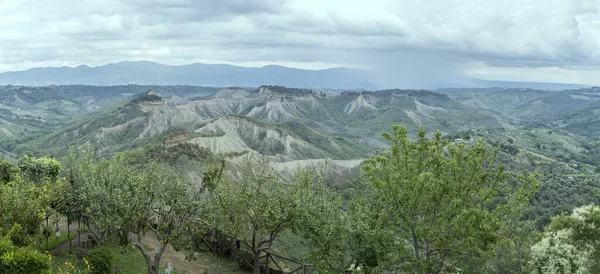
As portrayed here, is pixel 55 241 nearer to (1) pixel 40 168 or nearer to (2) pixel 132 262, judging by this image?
(2) pixel 132 262

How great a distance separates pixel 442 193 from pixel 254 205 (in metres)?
10.6

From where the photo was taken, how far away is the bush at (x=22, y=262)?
51.8 feet

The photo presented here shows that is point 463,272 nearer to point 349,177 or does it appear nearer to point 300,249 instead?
point 300,249

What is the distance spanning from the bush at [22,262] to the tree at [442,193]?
14.6 metres

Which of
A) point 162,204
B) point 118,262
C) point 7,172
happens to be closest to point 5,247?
point 162,204

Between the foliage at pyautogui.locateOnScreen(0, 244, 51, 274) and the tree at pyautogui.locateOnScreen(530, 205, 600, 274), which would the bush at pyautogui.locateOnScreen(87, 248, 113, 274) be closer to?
the foliage at pyautogui.locateOnScreen(0, 244, 51, 274)

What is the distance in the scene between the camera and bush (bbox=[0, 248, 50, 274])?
15773 mm

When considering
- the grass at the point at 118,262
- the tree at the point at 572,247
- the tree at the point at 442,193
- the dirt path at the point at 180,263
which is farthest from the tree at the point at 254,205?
the tree at the point at 572,247

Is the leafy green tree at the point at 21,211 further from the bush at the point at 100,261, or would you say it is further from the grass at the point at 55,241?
the grass at the point at 55,241

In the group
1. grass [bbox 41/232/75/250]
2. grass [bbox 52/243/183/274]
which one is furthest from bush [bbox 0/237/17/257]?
grass [bbox 41/232/75/250]

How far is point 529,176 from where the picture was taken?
16.0m

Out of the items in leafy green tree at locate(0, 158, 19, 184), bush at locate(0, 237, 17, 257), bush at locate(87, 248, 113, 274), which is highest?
bush at locate(0, 237, 17, 257)

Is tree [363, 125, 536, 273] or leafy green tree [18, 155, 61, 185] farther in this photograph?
leafy green tree [18, 155, 61, 185]

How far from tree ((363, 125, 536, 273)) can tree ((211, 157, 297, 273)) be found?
20.4 feet
